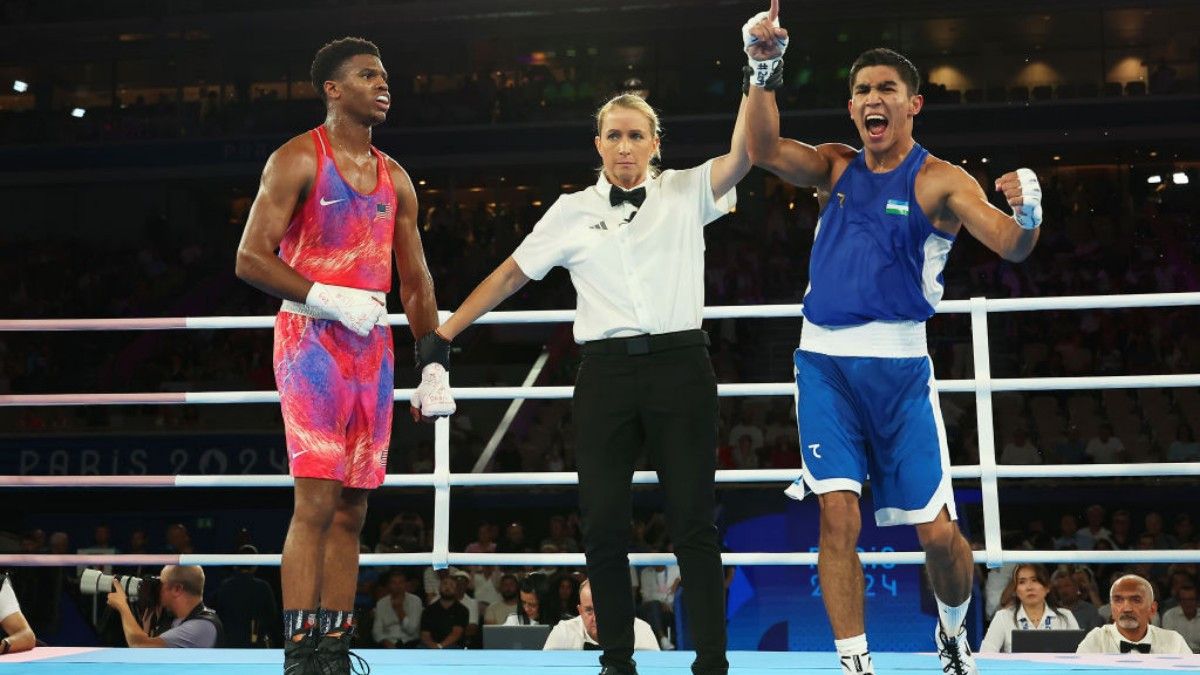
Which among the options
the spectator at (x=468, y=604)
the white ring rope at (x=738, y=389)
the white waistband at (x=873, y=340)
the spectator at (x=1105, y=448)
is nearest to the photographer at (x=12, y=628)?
the white ring rope at (x=738, y=389)

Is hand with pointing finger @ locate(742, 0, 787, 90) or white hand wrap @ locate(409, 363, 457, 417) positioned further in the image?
white hand wrap @ locate(409, 363, 457, 417)

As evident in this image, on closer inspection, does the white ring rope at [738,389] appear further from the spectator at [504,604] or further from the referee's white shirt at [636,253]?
the spectator at [504,604]

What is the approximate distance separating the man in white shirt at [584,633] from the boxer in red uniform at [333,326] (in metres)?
2.21

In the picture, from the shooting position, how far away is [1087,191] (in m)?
18.4

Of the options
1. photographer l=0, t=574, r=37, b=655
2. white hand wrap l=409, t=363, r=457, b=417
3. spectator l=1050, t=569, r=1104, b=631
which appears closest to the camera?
white hand wrap l=409, t=363, r=457, b=417

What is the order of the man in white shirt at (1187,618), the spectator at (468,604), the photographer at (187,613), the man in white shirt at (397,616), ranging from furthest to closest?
the man in white shirt at (397,616) → the spectator at (468,604) → the man in white shirt at (1187,618) → the photographer at (187,613)

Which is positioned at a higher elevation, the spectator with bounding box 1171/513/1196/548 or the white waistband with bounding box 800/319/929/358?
the white waistband with bounding box 800/319/929/358

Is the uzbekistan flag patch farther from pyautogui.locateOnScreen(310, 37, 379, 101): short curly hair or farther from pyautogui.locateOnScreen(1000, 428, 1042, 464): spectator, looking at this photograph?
pyautogui.locateOnScreen(1000, 428, 1042, 464): spectator

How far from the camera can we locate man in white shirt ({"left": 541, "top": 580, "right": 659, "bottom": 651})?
5.48 metres

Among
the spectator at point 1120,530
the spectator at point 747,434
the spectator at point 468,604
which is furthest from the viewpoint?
the spectator at point 747,434

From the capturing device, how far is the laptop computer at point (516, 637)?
4918 mm

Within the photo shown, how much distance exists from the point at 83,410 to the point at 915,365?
13.2 meters

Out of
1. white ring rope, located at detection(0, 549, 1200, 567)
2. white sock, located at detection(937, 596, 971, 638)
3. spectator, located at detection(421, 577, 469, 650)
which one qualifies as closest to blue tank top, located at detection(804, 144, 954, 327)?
white sock, located at detection(937, 596, 971, 638)

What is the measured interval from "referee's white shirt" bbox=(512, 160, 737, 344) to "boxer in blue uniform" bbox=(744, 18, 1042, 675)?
0.24 m
